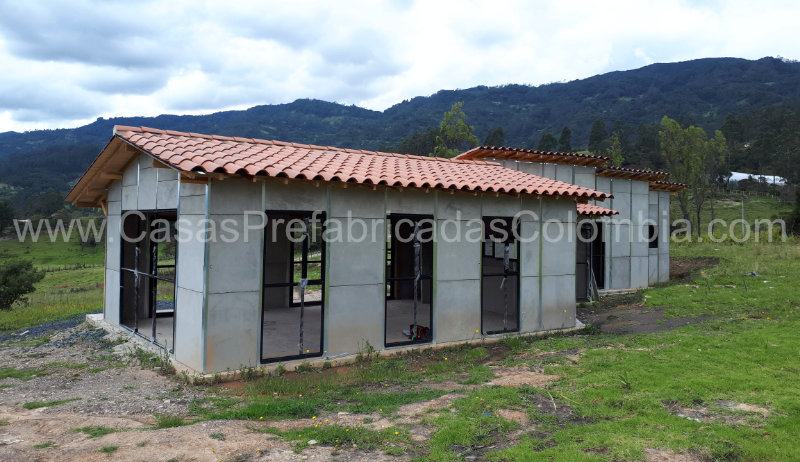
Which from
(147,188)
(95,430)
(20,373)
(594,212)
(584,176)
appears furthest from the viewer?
(584,176)

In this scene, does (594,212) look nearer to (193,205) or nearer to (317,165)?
(317,165)

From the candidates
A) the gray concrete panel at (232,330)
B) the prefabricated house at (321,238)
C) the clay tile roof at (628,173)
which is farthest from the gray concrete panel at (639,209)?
the gray concrete panel at (232,330)

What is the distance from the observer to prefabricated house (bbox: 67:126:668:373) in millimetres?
7961

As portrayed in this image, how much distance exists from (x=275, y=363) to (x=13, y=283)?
61.2 ft


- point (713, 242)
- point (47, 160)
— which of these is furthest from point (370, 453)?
point (47, 160)

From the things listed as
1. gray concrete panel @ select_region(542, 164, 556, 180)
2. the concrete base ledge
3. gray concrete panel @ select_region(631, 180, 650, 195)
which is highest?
gray concrete panel @ select_region(542, 164, 556, 180)

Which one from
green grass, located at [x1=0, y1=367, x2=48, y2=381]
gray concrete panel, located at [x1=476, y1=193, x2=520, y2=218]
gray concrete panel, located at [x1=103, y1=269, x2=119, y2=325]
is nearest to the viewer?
green grass, located at [x1=0, y1=367, x2=48, y2=381]

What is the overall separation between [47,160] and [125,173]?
13282 centimetres

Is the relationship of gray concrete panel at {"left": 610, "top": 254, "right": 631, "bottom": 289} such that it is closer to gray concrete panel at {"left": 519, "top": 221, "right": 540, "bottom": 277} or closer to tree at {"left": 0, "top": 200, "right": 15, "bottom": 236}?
gray concrete panel at {"left": 519, "top": 221, "right": 540, "bottom": 277}

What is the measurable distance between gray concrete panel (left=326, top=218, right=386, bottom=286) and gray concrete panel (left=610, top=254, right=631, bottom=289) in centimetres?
1247

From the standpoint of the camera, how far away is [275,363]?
831 cm

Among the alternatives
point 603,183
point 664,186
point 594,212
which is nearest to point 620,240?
point 603,183

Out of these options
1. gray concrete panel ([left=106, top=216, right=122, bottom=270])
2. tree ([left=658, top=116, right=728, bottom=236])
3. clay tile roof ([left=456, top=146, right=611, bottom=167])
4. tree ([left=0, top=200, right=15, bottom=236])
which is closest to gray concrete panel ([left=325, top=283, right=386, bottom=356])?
gray concrete panel ([left=106, top=216, right=122, bottom=270])

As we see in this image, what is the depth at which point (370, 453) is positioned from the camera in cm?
511
